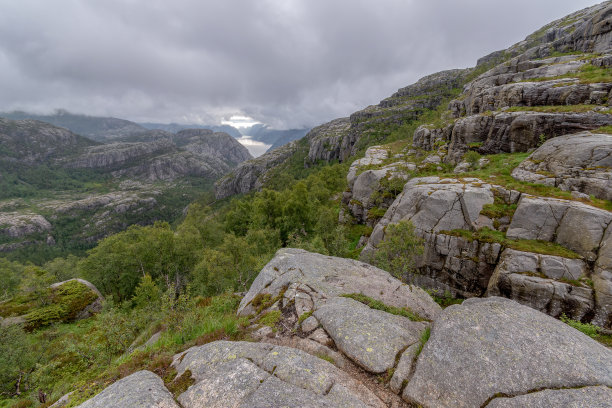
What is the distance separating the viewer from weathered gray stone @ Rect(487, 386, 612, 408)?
6887mm

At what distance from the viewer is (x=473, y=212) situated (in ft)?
105

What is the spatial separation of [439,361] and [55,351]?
136 ft

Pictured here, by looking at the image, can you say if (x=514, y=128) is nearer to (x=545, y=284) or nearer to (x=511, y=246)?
(x=511, y=246)

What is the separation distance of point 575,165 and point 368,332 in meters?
40.8

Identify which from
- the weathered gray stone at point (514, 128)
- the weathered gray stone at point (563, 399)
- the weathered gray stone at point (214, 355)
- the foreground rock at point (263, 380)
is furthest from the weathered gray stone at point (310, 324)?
the weathered gray stone at point (514, 128)

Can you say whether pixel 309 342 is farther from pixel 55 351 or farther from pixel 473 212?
pixel 55 351

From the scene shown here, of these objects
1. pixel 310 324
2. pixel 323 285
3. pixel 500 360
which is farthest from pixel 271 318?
pixel 500 360

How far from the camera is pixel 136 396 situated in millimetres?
7730

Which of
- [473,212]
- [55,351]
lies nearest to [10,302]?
[55,351]

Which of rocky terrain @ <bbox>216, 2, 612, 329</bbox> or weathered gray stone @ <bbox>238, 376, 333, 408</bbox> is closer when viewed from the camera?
weathered gray stone @ <bbox>238, 376, 333, 408</bbox>

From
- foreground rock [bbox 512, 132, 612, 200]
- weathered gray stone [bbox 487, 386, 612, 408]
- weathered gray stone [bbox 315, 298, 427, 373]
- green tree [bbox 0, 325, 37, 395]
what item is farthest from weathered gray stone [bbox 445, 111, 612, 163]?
green tree [bbox 0, 325, 37, 395]

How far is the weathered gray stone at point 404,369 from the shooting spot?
30.0 feet

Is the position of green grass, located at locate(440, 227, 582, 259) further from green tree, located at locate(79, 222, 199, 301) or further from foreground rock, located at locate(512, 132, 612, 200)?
green tree, located at locate(79, 222, 199, 301)

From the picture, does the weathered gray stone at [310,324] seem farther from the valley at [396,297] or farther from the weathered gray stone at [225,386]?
the weathered gray stone at [225,386]
